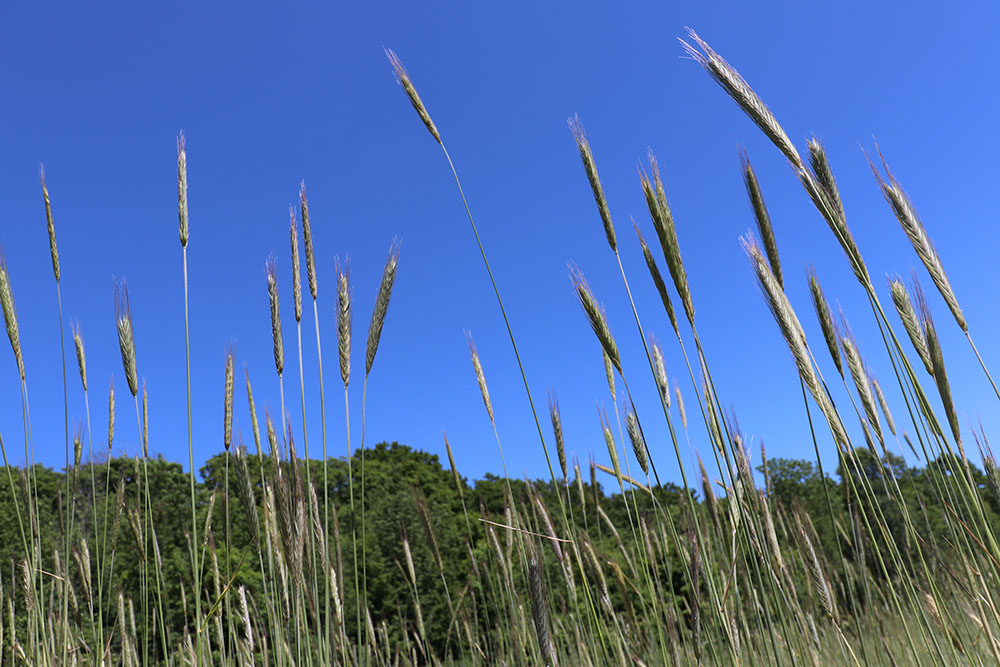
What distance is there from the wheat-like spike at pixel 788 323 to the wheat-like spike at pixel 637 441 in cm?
38

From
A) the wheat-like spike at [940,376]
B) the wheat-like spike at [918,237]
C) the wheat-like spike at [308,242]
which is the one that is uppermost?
the wheat-like spike at [308,242]

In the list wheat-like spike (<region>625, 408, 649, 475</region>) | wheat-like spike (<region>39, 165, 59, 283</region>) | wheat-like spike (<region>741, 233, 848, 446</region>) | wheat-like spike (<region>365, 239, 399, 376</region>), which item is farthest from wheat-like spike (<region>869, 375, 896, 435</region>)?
wheat-like spike (<region>39, 165, 59, 283</region>)

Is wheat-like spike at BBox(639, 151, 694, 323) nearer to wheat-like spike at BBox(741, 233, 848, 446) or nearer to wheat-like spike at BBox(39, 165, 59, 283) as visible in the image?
wheat-like spike at BBox(741, 233, 848, 446)

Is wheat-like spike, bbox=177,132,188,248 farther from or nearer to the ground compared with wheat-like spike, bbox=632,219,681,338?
farther from the ground

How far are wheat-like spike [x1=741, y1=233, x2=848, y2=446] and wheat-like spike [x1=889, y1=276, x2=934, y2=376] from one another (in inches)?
8.5

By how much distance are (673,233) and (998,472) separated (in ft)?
3.30

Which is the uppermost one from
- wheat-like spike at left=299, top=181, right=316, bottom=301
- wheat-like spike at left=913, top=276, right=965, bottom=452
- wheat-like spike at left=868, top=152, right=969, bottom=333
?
wheat-like spike at left=299, top=181, right=316, bottom=301

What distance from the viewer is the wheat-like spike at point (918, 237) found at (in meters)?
1.21

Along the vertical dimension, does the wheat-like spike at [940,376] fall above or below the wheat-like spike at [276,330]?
below

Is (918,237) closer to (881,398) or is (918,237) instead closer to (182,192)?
(881,398)

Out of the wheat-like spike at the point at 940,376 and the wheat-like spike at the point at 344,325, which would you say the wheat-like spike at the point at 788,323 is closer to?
the wheat-like spike at the point at 940,376

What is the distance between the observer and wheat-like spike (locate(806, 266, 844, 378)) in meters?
1.42

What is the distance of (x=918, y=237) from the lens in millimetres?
1237

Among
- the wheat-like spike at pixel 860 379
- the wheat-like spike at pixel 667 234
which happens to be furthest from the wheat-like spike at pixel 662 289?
the wheat-like spike at pixel 860 379
